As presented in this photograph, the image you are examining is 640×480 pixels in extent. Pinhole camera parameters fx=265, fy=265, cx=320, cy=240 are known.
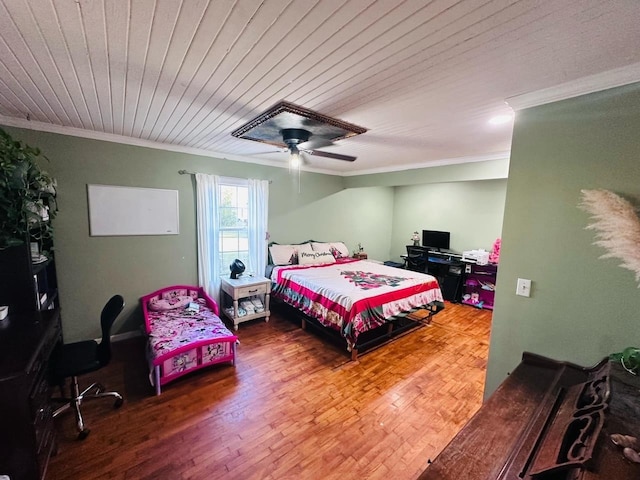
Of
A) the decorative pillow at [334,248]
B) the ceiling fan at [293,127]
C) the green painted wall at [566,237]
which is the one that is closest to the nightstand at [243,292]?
the decorative pillow at [334,248]

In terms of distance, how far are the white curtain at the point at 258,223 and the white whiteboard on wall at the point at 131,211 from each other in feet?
3.40

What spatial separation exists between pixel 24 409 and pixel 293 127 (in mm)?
2278

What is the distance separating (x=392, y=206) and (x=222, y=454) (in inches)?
228

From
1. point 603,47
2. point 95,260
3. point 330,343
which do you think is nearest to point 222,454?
point 330,343

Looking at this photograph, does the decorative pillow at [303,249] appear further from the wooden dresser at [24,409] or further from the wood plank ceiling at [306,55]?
the wooden dresser at [24,409]

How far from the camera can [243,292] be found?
3625 millimetres

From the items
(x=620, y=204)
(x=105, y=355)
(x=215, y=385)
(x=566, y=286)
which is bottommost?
(x=215, y=385)

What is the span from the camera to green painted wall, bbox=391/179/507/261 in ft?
16.1

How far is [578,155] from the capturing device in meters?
1.51

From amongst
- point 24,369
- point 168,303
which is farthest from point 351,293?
point 24,369

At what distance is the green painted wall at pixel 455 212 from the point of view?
4.91m

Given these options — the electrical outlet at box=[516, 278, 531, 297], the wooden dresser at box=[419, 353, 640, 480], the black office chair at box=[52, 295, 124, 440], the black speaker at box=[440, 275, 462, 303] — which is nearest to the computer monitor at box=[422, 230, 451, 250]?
the black speaker at box=[440, 275, 462, 303]

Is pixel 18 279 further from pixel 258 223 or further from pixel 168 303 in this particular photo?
pixel 258 223

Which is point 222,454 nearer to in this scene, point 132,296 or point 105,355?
point 105,355
